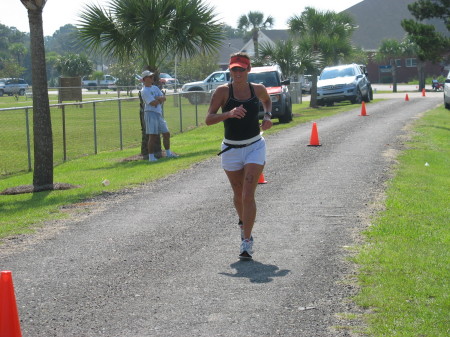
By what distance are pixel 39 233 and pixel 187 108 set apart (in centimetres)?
2170

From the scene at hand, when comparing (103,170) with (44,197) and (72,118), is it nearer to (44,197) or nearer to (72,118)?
(44,197)

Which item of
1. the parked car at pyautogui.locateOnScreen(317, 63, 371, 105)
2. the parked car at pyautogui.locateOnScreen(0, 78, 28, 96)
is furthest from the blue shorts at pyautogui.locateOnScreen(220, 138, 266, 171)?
the parked car at pyautogui.locateOnScreen(0, 78, 28, 96)

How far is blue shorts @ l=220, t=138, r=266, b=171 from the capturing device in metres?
7.99

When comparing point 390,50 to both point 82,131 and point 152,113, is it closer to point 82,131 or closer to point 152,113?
point 82,131

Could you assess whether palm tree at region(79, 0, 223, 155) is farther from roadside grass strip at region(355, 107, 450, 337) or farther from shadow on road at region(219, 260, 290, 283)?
shadow on road at region(219, 260, 290, 283)

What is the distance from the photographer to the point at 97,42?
1970 cm

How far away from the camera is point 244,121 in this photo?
7.92 metres

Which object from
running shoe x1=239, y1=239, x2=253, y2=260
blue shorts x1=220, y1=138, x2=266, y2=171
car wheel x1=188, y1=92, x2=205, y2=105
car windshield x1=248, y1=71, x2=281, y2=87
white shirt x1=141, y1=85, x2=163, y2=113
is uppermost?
car windshield x1=248, y1=71, x2=281, y2=87

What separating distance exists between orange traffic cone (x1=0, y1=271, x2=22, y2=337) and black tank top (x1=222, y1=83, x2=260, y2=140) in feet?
10.5

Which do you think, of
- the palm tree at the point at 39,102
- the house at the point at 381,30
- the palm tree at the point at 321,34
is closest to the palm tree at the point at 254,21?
the house at the point at 381,30

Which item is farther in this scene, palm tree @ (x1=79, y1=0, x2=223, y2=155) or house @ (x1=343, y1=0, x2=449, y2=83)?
house @ (x1=343, y1=0, x2=449, y2=83)

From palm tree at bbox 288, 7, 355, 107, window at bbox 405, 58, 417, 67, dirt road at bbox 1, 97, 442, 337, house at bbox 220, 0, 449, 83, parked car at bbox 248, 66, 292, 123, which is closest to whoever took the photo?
dirt road at bbox 1, 97, 442, 337

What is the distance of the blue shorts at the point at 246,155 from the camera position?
26.2 feet

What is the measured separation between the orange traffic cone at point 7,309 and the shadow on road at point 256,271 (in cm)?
244
